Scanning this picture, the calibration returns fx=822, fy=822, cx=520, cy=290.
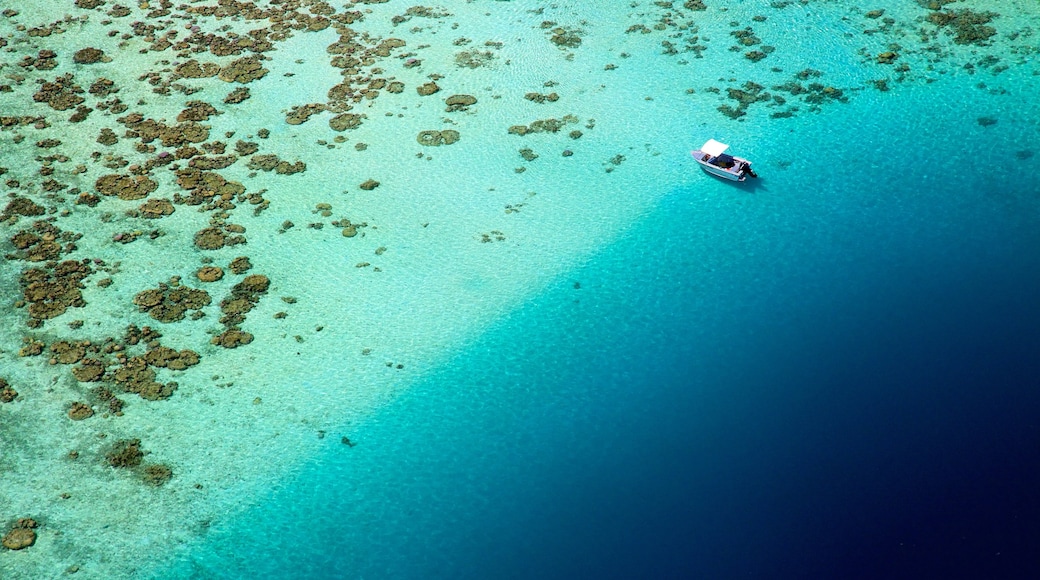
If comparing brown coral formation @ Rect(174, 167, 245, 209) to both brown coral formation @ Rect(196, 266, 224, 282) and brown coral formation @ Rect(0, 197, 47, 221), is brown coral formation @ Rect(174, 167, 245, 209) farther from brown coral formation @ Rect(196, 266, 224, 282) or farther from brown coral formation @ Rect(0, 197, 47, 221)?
brown coral formation @ Rect(0, 197, 47, 221)

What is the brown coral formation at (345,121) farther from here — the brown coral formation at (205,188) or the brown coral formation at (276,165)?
the brown coral formation at (205,188)

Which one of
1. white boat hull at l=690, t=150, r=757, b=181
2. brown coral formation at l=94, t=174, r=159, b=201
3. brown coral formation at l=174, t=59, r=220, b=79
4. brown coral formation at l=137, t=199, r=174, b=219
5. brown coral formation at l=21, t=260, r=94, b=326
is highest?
white boat hull at l=690, t=150, r=757, b=181

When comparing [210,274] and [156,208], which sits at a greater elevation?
[156,208]

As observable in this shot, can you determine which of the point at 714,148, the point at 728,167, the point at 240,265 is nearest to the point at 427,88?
the point at 240,265

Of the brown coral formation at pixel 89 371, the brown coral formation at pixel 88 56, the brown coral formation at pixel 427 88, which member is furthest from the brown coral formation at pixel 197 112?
the brown coral formation at pixel 89 371

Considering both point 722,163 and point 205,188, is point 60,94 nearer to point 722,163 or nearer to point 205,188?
point 205,188

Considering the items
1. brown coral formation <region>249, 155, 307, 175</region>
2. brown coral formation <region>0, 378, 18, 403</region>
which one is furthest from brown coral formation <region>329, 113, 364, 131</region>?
brown coral formation <region>0, 378, 18, 403</region>

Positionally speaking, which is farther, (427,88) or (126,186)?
(427,88)

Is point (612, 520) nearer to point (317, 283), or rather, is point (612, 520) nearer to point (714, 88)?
point (317, 283)
